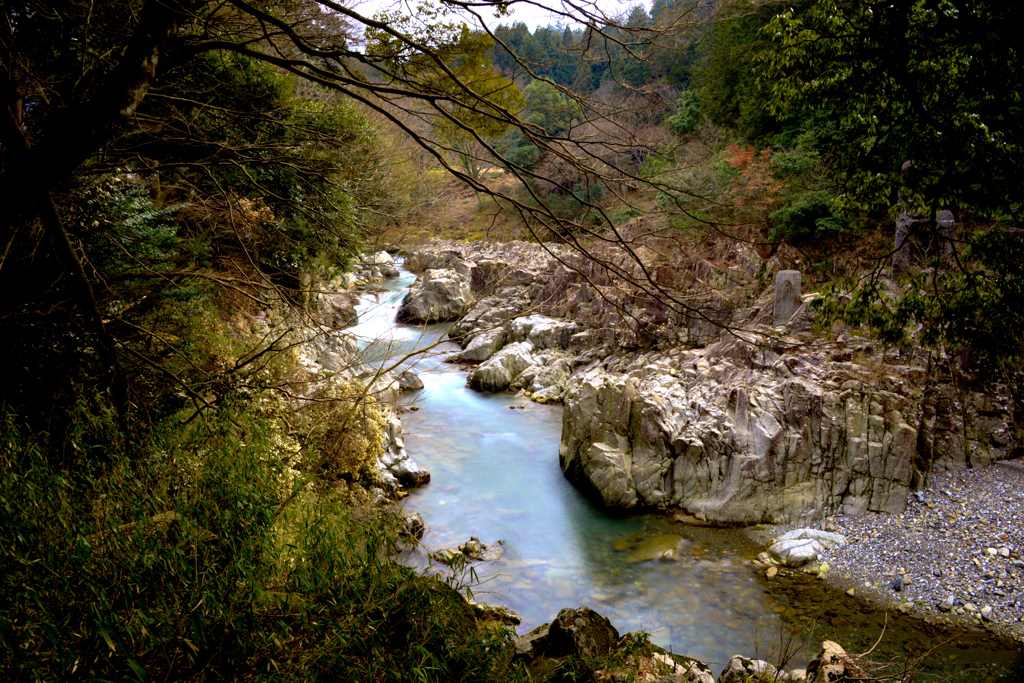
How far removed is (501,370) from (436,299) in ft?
20.1

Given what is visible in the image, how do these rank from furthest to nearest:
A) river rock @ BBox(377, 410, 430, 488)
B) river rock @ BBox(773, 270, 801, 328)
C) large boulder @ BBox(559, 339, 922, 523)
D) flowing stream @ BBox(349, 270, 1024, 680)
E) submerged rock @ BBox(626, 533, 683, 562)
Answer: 1. river rock @ BBox(773, 270, 801, 328)
2. river rock @ BBox(377, 410, 430, 488)
3. large boulder @ BBox(559, 339, 922, 523)
4. submerged rock @ BBox(626, 533, 683, 562)
5. flowing stream @ BBox(349, 270, 1024, 680)

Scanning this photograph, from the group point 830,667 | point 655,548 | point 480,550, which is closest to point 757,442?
point 655,548

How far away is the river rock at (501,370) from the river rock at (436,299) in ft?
13.3

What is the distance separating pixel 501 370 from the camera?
14.8 m

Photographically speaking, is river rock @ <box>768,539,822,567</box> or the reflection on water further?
river rock @ <box>768,539,822,567</box>

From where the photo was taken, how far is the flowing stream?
646 cm

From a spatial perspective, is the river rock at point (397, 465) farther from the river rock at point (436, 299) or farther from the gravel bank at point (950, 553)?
the river rock at point (436, 299)

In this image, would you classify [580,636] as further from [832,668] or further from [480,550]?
[480,550]

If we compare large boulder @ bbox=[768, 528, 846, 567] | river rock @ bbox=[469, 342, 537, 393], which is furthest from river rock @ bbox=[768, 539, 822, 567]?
river rock @ bbox=[469, 342, 537, 393]

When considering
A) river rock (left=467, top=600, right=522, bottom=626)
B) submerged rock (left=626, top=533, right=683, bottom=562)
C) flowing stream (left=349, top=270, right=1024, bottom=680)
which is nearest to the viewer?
river rock (left=467, top=600, right=522, bottom=626)

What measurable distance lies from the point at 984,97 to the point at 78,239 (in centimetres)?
822

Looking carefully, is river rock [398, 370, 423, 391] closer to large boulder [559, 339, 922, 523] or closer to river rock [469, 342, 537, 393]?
river rock [469, 342, 537, 393]

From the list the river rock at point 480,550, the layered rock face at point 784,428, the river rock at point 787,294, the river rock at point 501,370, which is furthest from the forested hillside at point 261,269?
the river rock at point 501,370

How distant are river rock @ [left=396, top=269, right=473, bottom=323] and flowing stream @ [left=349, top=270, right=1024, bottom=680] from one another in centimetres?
816
